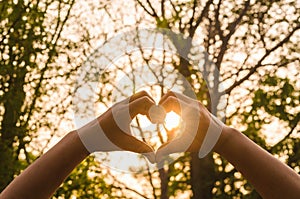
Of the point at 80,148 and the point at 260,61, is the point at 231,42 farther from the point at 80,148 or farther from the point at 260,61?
the point at 80,148

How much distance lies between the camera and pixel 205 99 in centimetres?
1266

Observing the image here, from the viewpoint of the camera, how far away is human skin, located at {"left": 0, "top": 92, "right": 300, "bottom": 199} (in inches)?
61.2

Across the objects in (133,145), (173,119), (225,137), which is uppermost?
(173,119)

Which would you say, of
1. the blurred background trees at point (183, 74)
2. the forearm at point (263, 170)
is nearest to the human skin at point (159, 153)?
the forearm at point (263, 170)

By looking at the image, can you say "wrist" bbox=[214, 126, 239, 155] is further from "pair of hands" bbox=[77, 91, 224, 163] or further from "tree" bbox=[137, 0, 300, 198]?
"tree" bbox=[137, 0, 300, 198]

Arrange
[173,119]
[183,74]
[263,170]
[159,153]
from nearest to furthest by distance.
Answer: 1. [263,170]
2. [159,153]
3. [173,119]
4. [183,74]

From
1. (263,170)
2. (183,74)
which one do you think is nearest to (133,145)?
(263,170)

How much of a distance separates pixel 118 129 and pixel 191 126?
25 centimetres

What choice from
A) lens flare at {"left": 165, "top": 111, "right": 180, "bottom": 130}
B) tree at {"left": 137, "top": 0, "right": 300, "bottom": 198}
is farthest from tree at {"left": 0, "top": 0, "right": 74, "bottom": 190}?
lens flare at {"left": 165, "top": 111, "right": 180, "bottom": 130}

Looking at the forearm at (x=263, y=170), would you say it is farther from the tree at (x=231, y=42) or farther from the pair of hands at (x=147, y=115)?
the tree at (x=231, y=42)

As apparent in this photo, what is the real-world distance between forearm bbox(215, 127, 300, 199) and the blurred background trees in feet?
35.4

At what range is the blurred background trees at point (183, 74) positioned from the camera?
12.8 m

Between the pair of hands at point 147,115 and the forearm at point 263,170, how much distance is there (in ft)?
0.30

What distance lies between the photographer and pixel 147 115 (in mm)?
1657
